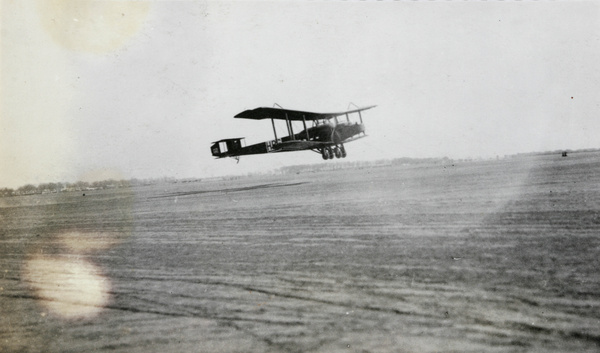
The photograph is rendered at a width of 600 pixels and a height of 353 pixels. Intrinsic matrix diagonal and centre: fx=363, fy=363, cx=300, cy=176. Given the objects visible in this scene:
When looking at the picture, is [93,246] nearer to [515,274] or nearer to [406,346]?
[406,346]

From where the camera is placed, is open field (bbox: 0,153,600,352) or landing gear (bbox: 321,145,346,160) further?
landing gear (bbox: 321,145,346,160)

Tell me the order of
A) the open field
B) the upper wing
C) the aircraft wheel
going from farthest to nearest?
the aircraft wheel
the upper wing
the open field

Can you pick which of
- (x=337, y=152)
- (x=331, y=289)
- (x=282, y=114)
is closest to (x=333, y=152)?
(x=337, y=152)

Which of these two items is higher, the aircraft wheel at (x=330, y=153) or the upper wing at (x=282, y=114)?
the upper wing at (x=282, y=114)

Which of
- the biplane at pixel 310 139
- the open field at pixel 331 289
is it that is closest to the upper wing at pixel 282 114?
the biplane at pixel 310 139

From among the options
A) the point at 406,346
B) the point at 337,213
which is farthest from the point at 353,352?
the point at 337,213

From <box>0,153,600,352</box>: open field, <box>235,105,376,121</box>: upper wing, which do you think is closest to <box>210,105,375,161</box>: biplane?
<box>235,105,376,121</box>: upper wing

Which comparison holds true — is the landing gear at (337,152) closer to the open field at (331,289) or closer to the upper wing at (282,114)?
the upper wing at (282,114)

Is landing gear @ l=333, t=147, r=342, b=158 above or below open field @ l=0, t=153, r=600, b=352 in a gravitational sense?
above

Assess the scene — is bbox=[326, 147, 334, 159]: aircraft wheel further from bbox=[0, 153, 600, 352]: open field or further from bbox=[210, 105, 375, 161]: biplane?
bbox=[0, 153, 600, 352]: open field
